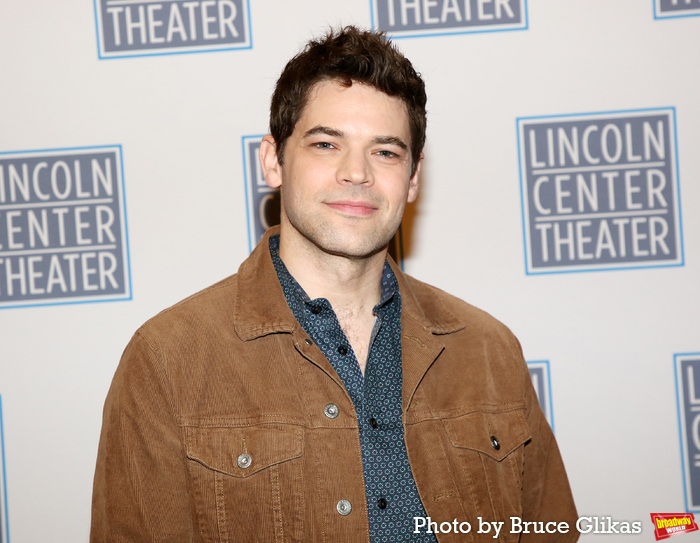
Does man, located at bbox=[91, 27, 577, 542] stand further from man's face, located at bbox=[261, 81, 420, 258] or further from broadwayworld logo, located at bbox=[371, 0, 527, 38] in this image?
broadwayworld logo, located at bbox=[371, 0, 527, 38]

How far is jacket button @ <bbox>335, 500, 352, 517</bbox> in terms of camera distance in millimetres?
1449

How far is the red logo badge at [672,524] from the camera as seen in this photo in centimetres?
227

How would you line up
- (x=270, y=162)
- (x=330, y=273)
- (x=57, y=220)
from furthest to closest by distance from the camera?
(x=57, y=220) < (x=270, y=162) < (x=330, y=273)

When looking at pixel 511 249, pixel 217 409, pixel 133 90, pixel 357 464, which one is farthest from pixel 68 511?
pixel 511 249

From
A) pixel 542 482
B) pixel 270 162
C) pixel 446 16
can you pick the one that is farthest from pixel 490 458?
pixel 446 16

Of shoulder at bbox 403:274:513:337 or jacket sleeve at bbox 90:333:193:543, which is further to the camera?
shoulder at bbox 403:274:513:337

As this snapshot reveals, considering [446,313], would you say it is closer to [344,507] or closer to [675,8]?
[344,507]

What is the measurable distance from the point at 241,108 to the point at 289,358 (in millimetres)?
988

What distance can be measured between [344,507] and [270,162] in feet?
2.88

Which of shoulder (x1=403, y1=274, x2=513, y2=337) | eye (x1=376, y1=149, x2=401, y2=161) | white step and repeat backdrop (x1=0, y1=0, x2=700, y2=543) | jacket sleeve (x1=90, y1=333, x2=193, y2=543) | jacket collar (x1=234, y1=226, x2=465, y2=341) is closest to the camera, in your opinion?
jacket sleeve (x1=90, y1=333, x2=193, y2=543)

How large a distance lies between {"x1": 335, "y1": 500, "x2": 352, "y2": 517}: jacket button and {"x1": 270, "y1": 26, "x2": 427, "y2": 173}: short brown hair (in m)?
0.85

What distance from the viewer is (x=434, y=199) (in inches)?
88.5

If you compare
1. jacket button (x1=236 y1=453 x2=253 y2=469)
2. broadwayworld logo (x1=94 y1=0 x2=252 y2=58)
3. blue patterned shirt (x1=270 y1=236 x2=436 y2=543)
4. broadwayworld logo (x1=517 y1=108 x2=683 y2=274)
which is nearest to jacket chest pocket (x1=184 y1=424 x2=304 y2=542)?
jacket button (x1=236 y1=453 x2=253 y2=469)

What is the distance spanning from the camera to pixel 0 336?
2.20 metres
